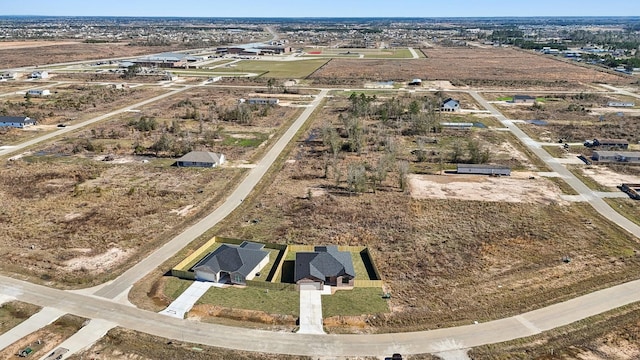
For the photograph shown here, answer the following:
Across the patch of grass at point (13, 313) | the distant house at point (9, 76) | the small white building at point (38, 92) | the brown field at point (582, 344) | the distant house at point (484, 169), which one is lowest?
the brown field at point (582, 344)

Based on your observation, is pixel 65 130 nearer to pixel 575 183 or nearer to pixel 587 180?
pixel 575 183

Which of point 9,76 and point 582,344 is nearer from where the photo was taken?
point 582,344

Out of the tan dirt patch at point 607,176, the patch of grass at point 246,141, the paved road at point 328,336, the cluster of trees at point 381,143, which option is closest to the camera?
the paved road at point 328,336

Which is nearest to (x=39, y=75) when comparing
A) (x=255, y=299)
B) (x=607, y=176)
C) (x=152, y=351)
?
(x=255, y=299)

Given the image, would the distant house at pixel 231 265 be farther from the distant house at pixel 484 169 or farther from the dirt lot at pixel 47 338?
the distant house at pixel 484 169

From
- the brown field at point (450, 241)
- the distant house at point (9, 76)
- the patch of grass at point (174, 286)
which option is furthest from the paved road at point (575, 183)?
the distant house at point (9, 76)

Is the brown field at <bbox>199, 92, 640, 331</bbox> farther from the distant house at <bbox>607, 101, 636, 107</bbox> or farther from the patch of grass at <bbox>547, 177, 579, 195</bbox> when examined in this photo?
the distant house at <bbox>607, 101, 636, 107</bbox>

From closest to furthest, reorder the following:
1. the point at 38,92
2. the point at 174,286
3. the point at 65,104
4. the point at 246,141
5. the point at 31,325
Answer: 1. the point at 31,325
2. the point at 174,286
3. the point at 246,141
4. the point at 65,104
5. the point at 38,92

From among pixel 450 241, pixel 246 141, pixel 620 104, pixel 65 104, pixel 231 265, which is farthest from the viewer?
pixel 620 104
